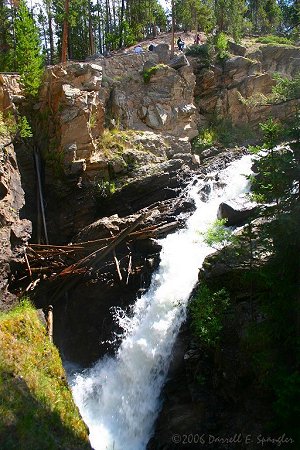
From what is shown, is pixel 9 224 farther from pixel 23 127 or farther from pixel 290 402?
pixel 290 402

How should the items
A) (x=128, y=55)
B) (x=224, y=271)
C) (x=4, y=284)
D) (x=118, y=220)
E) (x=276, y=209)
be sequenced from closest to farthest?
(x=276, y=209) < (x=224, y=271) < (x=4, y=284) < (x=118, y=220) < (x=128, y=55)

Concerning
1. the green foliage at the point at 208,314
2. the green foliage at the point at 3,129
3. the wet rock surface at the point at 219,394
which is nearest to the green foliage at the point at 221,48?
the green foliage at the point at 3,129

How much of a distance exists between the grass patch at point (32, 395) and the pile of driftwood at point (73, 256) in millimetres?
5405

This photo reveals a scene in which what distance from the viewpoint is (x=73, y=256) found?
765 inches

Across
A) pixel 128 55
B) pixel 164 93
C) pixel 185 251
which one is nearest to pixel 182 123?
pixel 164 93

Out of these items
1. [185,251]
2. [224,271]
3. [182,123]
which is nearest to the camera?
[224,271]

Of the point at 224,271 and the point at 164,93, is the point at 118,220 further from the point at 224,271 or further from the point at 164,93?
the point at 164,93

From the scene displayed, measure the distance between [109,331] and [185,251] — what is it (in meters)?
4.57

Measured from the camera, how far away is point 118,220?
791 inches

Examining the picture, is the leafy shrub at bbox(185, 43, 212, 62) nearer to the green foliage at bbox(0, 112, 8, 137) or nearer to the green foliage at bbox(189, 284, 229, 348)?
the green foliage at bbox(0, 112, 8, 137)

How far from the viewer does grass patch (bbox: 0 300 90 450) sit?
29.4 feet

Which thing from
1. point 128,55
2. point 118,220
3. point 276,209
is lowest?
point 118,220

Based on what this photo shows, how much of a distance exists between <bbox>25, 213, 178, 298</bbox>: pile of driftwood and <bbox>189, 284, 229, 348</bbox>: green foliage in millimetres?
5512

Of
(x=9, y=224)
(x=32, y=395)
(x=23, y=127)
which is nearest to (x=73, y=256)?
(x=9, y=224)
